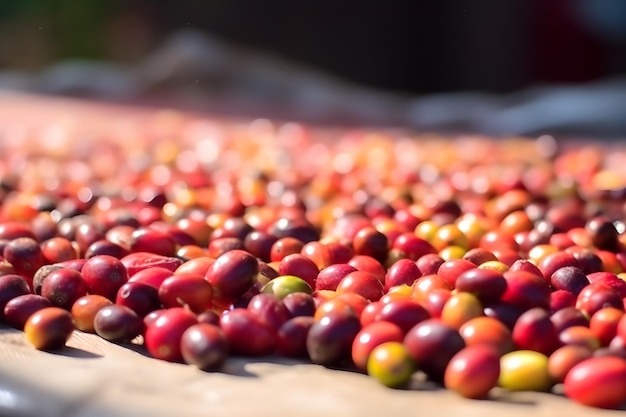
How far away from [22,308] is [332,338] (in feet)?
1.68

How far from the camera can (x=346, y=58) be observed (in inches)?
275

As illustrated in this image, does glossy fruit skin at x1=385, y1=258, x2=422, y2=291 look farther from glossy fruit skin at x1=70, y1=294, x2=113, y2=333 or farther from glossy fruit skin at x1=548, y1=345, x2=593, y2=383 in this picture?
glossy fruit skin at x1=70, y1=294, x2=113, y2=333

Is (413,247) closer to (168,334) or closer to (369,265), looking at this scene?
(369,265)

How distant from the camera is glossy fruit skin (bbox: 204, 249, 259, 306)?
150cm

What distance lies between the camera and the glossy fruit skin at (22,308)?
1456 millimetres

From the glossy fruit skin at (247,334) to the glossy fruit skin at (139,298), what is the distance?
164mm

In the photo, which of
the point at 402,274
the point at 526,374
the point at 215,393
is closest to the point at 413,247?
the point at 402,274

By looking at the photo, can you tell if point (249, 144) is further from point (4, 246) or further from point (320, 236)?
point (4, 246)

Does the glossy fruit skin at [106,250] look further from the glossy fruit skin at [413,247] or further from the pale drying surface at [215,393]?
the glossy fruit skin at [413,247]

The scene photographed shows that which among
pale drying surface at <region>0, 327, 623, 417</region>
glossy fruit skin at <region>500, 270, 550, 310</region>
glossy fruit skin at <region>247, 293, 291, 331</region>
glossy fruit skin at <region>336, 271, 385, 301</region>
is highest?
glossy fruit skin at <region>500, 270, 550, 310</region>

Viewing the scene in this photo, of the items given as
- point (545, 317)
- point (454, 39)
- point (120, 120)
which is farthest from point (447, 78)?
point (545, 317)

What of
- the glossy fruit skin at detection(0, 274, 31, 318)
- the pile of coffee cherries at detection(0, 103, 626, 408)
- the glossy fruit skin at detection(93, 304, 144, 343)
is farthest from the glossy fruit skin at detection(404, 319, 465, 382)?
the glossy fruit skin at detection(0, 274, 31, 318)

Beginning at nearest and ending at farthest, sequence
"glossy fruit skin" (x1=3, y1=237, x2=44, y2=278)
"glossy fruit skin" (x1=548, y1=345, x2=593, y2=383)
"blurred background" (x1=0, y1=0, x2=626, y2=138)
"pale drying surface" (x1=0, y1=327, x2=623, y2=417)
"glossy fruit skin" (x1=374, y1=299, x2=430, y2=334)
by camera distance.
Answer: "pale drying surface" (x1=0, y1=327, x2=623, y2=417) < "glossy fruit skin" (x1=548, y1=345, x2=593, y2=383) < "glossy fruit skin" (x1=374, y1=299, x2=430, y2=334) < "glossy fruit skin" (x1=3, y1=237, x2=44, y2=278) < "blurred background" (x1=0, y1=0, x2=626, y2=138)

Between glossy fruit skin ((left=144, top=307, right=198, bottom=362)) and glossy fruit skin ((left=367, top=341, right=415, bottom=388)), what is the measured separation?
282 mm
